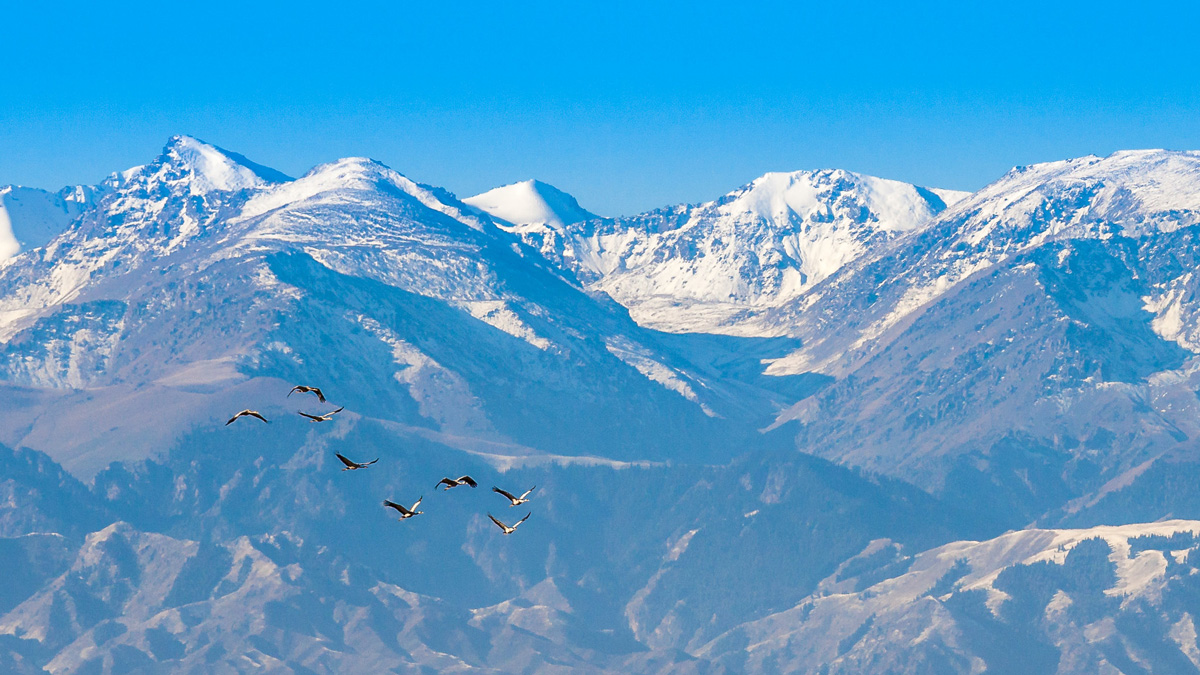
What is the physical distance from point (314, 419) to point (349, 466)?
84.6 inches

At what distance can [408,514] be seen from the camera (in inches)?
3078

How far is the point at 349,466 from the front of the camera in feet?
260

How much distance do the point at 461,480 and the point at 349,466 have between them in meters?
5.07

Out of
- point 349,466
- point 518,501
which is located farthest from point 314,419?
point 518,501

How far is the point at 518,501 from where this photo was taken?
77.3 meters

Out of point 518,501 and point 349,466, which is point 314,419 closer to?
point 349,466

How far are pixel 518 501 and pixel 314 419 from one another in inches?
327

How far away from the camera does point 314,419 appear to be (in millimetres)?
79375

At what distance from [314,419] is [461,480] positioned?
6598mm

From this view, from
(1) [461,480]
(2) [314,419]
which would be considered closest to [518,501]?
(1) [461,480]

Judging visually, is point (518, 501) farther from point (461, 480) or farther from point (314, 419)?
point (314, 419)

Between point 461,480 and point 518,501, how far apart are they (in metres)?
2.30

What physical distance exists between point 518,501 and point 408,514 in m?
4.11
